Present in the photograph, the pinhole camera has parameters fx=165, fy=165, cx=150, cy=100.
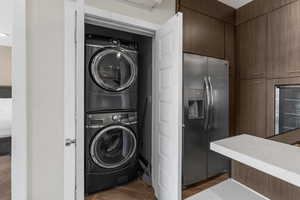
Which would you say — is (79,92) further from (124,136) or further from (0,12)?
(0,12)

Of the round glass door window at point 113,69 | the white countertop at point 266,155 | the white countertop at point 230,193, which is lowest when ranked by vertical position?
the white countertop at point 230,193

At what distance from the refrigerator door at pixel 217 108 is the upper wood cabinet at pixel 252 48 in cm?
38

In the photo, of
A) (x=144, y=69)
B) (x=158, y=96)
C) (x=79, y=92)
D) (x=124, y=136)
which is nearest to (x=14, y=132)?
(x=79, y=92)

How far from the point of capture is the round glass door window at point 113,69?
6.93ft

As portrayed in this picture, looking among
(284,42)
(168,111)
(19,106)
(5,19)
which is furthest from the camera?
(5,19)

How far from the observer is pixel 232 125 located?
2.72 metres

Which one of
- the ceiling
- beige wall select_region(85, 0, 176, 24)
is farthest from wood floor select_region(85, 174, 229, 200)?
the ceiling

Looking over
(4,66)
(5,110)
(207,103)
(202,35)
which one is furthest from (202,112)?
(4,66)

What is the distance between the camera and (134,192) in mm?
2172

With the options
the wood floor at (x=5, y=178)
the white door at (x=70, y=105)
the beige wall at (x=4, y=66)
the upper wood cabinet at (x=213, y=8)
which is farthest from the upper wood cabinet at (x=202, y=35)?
the beige wall at (x=4, y=66)

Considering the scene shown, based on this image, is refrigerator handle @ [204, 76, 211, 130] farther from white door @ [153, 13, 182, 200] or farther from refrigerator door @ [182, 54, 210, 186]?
white door @ [153, 13, 182, 200]

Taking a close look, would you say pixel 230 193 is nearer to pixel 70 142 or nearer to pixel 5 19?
pixel 70 142

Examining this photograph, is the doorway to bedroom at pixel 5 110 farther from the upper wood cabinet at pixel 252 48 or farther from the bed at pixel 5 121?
the upper wood cabinet at pixel 252 48

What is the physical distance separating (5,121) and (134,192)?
101 inches
